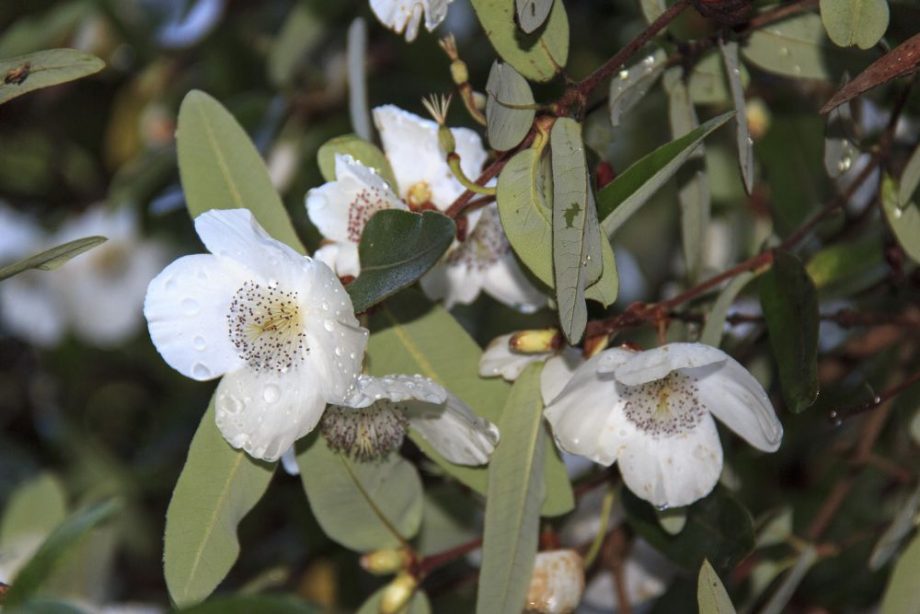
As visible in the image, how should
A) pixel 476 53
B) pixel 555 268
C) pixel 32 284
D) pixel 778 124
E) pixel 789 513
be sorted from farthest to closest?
1. pixel 32 284
2. pixel 476 53
3. pixel 778 124
4. pixel 789 513
5. pixel 555 268

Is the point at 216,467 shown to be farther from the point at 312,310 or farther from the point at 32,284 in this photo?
the point at 32,284

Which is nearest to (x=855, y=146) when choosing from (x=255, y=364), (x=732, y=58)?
(x=732, y=58)

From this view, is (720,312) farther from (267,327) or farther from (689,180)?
(267,327)

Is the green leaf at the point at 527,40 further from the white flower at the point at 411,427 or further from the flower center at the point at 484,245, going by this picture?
the white flower at the point at 411,427

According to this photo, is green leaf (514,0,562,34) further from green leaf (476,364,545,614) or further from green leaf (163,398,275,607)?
green leaf (163,398,275,607)

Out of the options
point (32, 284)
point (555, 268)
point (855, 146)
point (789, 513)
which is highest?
point (555, 268)

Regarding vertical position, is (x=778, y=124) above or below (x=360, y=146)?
below

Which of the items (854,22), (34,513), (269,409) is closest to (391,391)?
(269,409)
